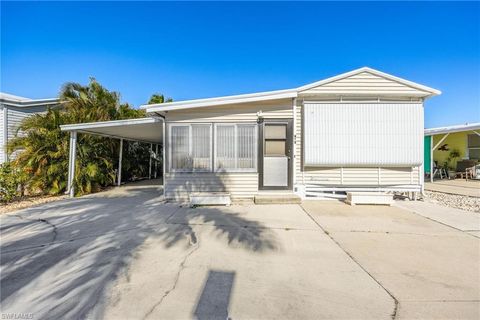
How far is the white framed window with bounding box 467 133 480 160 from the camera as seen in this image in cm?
1306

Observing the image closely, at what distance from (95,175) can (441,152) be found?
1971cm

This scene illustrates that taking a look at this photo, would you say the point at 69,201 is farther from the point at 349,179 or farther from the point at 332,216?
the point at 349,179

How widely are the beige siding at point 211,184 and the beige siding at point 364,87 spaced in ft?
10.4

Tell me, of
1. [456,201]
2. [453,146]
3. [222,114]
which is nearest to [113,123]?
[222,114]

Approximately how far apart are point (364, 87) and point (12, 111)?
574 inches

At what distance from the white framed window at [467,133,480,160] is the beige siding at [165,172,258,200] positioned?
14894 mm

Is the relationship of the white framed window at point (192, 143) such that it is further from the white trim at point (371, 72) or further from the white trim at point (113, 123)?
the white trim at point (371, 72)

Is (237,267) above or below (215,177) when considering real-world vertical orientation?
below

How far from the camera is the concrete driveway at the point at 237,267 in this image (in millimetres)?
2137

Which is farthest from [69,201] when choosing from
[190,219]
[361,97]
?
[361,97]

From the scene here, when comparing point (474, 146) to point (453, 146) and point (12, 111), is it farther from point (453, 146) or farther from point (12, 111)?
point (12, 111)

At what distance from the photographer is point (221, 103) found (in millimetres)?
6328

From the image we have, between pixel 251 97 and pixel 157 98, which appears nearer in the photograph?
pixel 251 97

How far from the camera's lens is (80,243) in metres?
3.68
